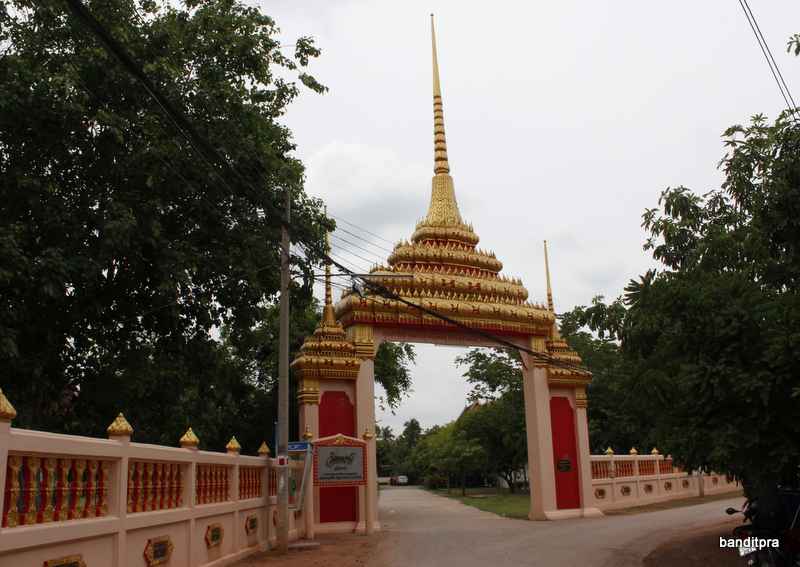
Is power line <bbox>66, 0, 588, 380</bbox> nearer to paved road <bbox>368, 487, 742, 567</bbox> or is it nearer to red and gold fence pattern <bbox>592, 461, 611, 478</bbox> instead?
red and gold fence pattern <bbox>592, 461, 611, 478</bbox>

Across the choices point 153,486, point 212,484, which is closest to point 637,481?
point 212,484

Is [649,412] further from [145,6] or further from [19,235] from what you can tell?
[145,6]

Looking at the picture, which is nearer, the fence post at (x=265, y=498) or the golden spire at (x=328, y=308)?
the fence post at (x=265, y=498)

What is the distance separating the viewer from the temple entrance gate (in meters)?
17.3

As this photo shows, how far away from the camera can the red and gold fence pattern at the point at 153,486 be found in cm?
847

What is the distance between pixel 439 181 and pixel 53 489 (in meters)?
16.3

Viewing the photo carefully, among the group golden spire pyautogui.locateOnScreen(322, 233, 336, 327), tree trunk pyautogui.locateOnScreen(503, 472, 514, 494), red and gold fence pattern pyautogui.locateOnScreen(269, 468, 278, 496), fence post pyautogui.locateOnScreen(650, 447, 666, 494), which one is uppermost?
golden spire pyautogui.locateOnScreen(322, 233, 336, 327)

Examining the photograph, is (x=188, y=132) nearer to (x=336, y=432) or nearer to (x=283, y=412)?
(x=283, y=412)

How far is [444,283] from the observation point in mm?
19047

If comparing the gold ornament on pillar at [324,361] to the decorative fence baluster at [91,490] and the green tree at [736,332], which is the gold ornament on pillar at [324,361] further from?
the decorative fence baluster at [91,490]

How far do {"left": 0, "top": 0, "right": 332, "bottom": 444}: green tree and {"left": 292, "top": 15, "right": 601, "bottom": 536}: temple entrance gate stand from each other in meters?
2.96

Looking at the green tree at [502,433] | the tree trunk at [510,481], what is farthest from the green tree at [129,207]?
the tree trunk at [510,481]

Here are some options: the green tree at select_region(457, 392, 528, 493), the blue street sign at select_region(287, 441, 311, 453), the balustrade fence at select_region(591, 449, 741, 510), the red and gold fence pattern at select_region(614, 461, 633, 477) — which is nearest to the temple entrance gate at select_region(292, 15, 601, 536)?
the blue street sign at select_region(287, 441, 311, 453)

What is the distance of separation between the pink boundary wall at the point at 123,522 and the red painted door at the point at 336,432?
3635mm
